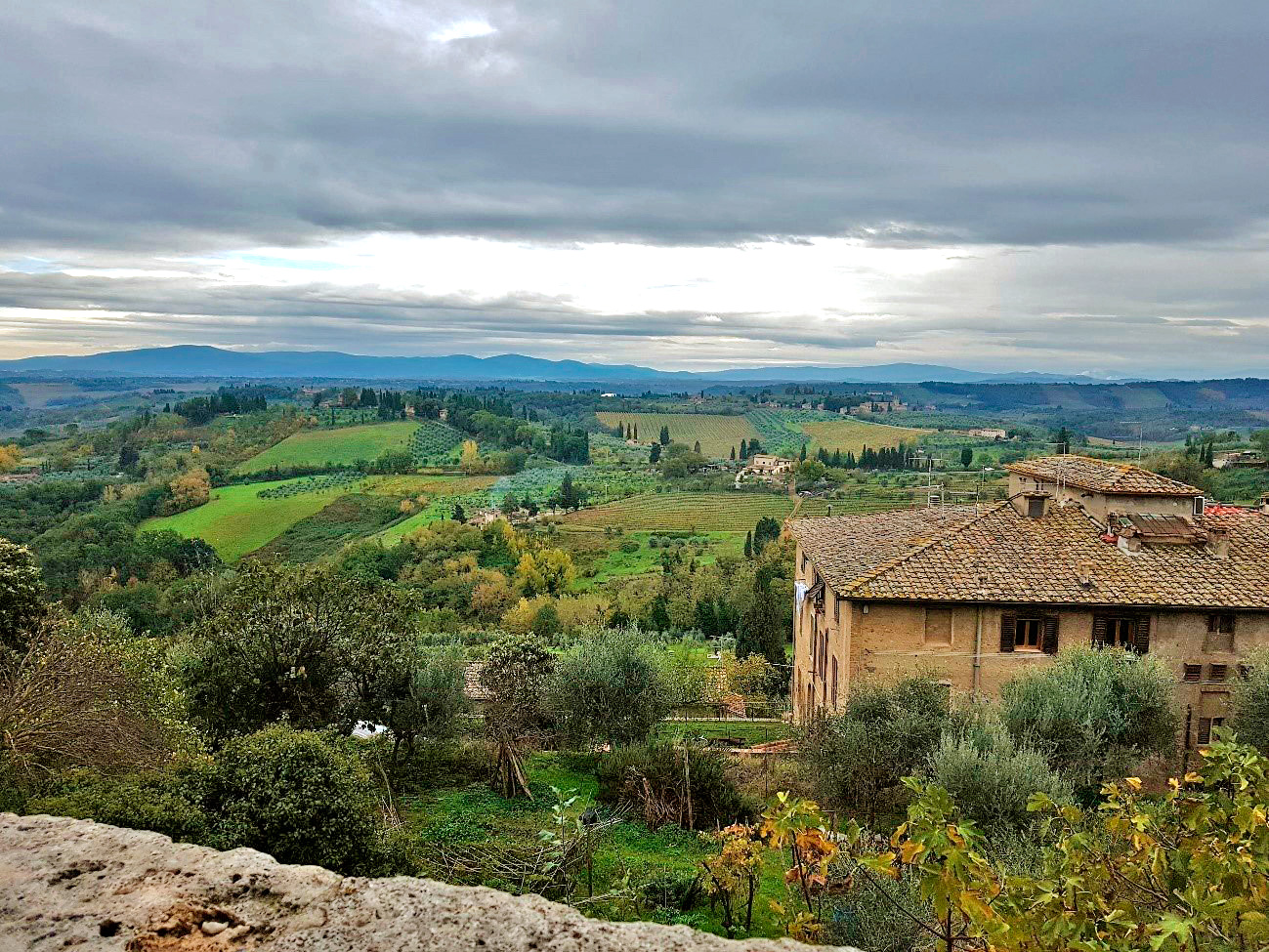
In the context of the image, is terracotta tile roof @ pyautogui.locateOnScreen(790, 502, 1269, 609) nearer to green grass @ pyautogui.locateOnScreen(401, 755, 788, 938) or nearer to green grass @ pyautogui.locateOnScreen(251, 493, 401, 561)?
green grass @ pyautogui.locateOnScreen(401, 755, 788, 938)

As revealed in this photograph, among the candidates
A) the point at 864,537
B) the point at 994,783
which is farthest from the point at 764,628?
the point at 994,783

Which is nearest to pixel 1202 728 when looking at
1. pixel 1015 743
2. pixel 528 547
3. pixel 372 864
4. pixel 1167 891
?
pixel 1015 743

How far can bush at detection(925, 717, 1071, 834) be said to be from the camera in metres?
13.2

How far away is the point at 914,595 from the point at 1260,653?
23.6 feet

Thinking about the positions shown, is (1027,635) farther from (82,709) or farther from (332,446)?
(332,446)

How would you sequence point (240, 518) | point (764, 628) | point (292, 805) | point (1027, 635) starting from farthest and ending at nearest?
point (240, 518)
point (764, 628)
point (1027, 635)
point (292, 805)

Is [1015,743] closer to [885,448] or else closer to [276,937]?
[276,937]

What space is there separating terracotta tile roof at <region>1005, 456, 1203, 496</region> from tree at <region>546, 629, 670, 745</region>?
1228 centimetres

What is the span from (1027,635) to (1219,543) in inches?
228

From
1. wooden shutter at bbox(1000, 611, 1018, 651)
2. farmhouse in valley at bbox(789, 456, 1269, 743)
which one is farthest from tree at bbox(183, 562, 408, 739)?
wooden shutter at bbox(1000, 611, 1018, 651)

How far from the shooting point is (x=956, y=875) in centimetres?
525

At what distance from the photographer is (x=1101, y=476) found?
23.5m

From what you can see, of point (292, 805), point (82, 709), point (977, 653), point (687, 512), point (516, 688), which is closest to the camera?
point (292, 805)

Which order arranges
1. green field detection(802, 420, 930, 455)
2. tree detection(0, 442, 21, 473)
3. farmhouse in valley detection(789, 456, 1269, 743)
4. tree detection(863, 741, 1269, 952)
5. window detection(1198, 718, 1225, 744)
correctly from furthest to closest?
green field detection(802, 420, 930, 455)
tree detection(0, 442, 21, 473)
window detection(1198, 718, 1225, 744)
farmhouse in valley detection(789, 456, 1269, 743)
tree detection(863, 741, 1269, 952)
